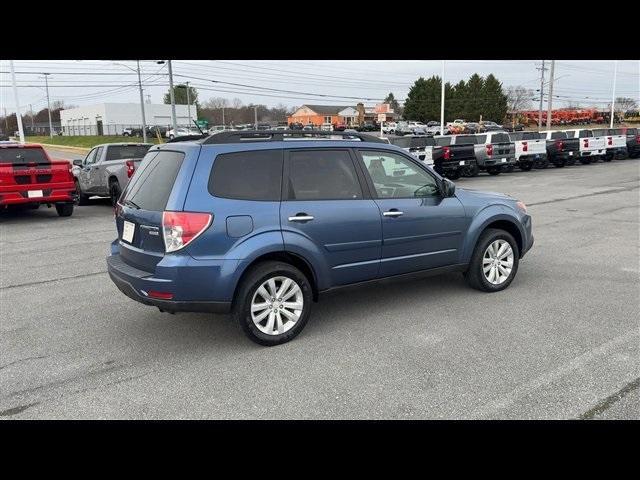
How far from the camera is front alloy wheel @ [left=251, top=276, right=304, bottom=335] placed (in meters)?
4.32

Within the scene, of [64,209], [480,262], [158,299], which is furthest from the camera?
[64,209]

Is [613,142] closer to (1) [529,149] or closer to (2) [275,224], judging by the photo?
(1) [529,149]

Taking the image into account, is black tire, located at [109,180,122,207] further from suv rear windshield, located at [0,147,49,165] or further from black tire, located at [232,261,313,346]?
black tire, located at [232,261,313,346]

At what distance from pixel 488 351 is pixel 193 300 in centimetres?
241

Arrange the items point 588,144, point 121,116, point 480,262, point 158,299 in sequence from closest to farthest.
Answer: point 158,299, point 480,262, point 588,144, point 121,116

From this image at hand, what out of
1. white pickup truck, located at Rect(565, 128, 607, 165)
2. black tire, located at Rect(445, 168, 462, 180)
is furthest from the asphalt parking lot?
white pickup truck, located at Rect(565, 128, 607, 165)

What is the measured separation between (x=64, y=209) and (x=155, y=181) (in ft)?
28.7

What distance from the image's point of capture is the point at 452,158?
19.7 meters

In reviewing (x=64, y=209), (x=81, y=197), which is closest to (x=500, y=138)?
(x=81, y=197)

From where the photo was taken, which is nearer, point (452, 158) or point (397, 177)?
point (397, 177)

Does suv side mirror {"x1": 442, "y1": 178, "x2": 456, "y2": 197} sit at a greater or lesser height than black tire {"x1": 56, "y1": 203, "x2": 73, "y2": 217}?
greater

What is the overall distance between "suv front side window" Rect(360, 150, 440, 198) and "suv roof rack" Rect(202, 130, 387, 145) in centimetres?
21
